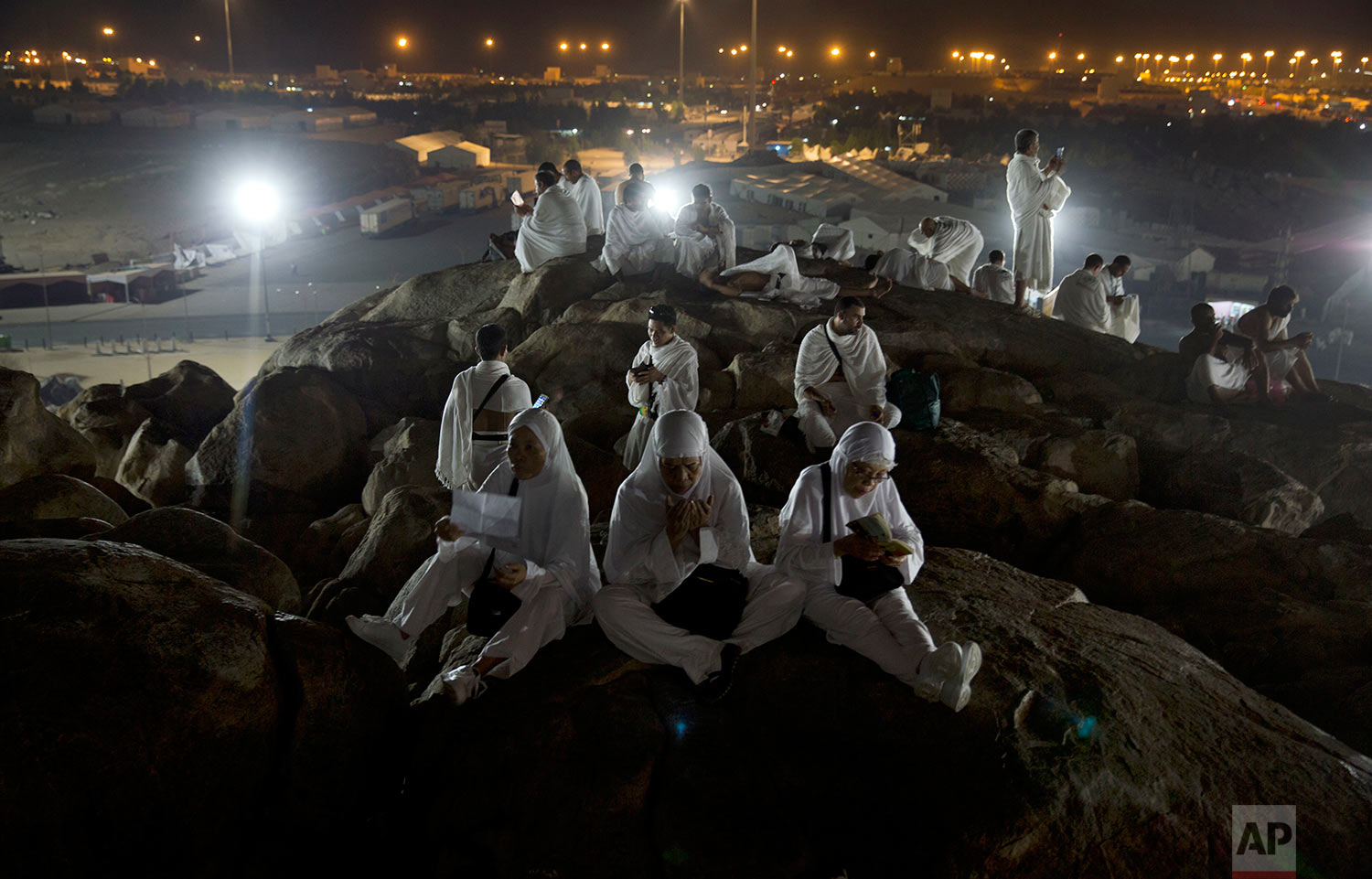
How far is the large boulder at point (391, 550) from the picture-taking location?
20.2ft

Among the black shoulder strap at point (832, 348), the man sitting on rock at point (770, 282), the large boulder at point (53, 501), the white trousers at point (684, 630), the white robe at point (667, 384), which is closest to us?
the white trousers at point (684, 630)

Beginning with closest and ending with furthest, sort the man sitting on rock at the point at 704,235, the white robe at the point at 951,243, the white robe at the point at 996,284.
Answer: the man sitting on rock at the point at 704,235, the white robe at the point at 996,284, the white robe at the point at 951,243

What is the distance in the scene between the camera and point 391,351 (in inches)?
427

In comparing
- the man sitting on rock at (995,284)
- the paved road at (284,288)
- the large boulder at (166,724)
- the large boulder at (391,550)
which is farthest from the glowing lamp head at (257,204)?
the large boulder at (166,724)

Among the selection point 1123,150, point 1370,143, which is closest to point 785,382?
point 1123,150

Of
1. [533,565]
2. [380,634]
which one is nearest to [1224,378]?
[533,565]

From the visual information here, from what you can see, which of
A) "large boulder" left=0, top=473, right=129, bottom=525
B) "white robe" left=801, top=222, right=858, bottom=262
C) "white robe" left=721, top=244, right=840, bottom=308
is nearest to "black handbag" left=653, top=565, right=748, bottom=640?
"large boulder" left=0, top=473, right=129, bottom=525

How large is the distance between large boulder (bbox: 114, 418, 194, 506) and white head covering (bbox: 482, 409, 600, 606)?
18.7ft

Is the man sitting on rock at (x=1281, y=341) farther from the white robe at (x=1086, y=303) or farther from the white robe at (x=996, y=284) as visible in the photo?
the white robe at (x=996, y=284)

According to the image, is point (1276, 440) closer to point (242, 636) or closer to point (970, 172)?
point (242, 636)

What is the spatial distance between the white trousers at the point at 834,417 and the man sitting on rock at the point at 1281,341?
4052 millimetres

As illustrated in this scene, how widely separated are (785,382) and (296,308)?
71.7 feet

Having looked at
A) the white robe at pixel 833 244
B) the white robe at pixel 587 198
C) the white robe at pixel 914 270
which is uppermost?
the white robe at pixel 587 198

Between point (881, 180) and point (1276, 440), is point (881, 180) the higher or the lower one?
the higher one
